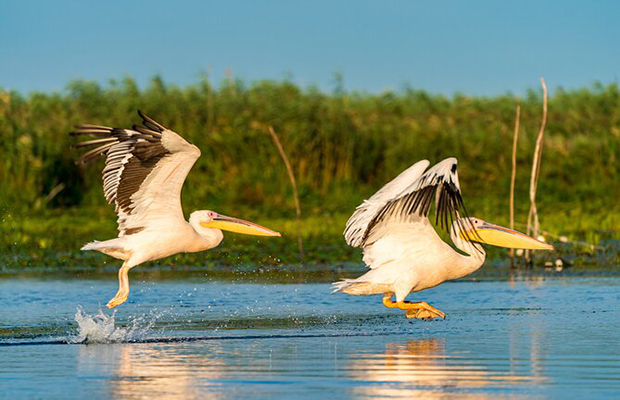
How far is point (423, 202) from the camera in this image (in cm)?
915

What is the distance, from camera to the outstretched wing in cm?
860

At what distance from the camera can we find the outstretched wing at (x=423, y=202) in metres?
8.60

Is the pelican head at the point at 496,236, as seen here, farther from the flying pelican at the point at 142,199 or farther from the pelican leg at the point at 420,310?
the flying pelican at the point at 142,199

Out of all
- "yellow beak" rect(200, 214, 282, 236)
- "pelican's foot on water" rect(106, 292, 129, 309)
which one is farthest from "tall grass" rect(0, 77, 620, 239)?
"pelican's foot on water" rect(106, 292, 129, 309)

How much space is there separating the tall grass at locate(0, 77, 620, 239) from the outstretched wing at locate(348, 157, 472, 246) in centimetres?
787

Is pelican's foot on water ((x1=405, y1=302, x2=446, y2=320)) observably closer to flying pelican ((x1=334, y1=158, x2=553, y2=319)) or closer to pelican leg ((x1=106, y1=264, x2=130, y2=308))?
flying pelican ((x1=334, y1=158, x2=553, y2=319))

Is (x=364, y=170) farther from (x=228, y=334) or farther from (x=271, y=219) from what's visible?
(x=228, y=334)

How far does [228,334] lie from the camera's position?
9297mm

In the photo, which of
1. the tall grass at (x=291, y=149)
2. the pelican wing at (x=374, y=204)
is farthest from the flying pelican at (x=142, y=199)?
the tall grass at (x=291, y=149)

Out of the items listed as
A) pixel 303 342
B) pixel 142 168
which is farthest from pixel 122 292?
pixel 303 342

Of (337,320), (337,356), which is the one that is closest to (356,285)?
(337,320)

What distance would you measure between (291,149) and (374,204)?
1104cm

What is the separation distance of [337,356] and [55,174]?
12497 mm

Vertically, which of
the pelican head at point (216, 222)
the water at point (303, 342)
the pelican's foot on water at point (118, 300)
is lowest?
the water at point (303, 342)
